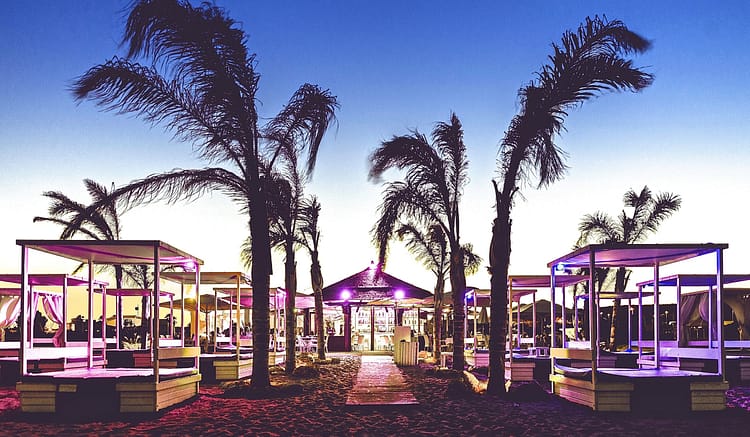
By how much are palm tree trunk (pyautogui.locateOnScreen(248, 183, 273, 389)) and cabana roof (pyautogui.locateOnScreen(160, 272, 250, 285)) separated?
4080 mm

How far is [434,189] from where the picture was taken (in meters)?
17.2

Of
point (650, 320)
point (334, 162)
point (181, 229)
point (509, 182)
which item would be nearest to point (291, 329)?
point (334, 162)

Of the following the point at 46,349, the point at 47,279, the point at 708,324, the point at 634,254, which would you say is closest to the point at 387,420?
the point at 634,254

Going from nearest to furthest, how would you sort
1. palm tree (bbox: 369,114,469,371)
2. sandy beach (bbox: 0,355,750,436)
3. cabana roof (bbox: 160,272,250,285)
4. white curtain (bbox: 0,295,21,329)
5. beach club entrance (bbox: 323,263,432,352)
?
sandy beach (bbox: 0,355,750,436), palm tree (bbox: 369,114,469,371), cabana roof (bbox: 160,272,250,285), white curtain (bbox: 0,295,21,329), beach club entrance (bbox: 323,263,432,352)

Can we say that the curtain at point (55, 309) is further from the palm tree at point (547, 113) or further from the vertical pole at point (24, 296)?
the palm tree at point (547, 113)

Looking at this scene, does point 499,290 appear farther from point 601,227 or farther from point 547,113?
point 601,227

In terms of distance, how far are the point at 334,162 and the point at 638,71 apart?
934cm

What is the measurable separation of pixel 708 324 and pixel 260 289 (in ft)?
35.5

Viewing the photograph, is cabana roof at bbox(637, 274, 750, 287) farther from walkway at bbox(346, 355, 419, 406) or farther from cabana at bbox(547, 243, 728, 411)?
walkway at bbox(346, 355, 419, 406)

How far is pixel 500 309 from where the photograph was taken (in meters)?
13.5

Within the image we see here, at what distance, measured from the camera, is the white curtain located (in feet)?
71.1

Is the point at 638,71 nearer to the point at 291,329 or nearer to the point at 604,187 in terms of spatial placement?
the point at 604,187

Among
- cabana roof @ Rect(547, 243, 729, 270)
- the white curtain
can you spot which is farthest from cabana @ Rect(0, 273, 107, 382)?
cabana roof @ Rect(547, 243, 729, 270)

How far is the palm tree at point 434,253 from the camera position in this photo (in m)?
23.2
